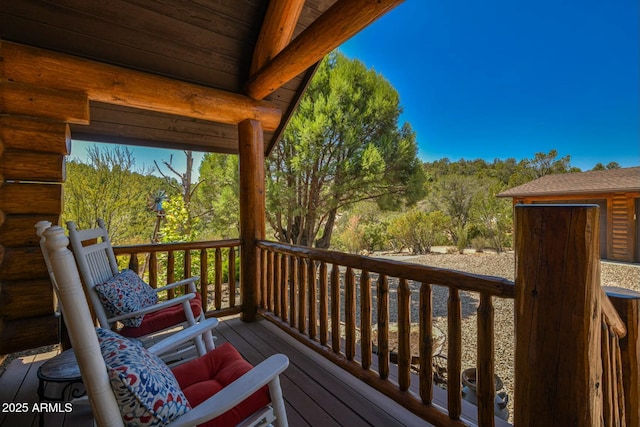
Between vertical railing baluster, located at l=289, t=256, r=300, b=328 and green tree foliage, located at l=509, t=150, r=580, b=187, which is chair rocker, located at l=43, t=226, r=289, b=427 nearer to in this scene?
vertical railing baluster, located at l=289, t=256, r=300, b=328

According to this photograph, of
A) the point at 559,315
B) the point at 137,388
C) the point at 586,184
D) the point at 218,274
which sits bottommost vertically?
the point at 218,274

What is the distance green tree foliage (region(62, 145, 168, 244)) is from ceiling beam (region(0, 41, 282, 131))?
4.73 metres

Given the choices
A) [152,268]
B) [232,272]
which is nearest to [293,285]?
[232,272]

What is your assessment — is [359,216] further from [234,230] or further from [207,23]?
[207,23]

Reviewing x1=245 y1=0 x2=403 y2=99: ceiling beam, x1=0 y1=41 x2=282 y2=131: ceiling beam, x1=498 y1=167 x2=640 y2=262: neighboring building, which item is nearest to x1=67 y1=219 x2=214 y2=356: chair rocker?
x1=0 y1=41 x2=282 y2=131: ceiling beam

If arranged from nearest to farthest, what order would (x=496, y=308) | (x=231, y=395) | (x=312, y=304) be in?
(x=231, y=395) < (x=312, y=304) < (x=496, y=308)

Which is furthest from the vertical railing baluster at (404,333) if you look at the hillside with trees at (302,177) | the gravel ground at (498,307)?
the hillside with trees at (302,177)

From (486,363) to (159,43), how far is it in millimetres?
3525

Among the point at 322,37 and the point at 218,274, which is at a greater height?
the point at 322,37

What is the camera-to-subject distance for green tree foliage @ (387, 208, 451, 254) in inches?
443

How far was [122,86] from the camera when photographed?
247 cm

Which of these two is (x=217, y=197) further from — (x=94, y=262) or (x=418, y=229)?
(x=418, y=229)

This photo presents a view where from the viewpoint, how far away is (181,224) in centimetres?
686

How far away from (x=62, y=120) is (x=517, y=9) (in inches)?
652
